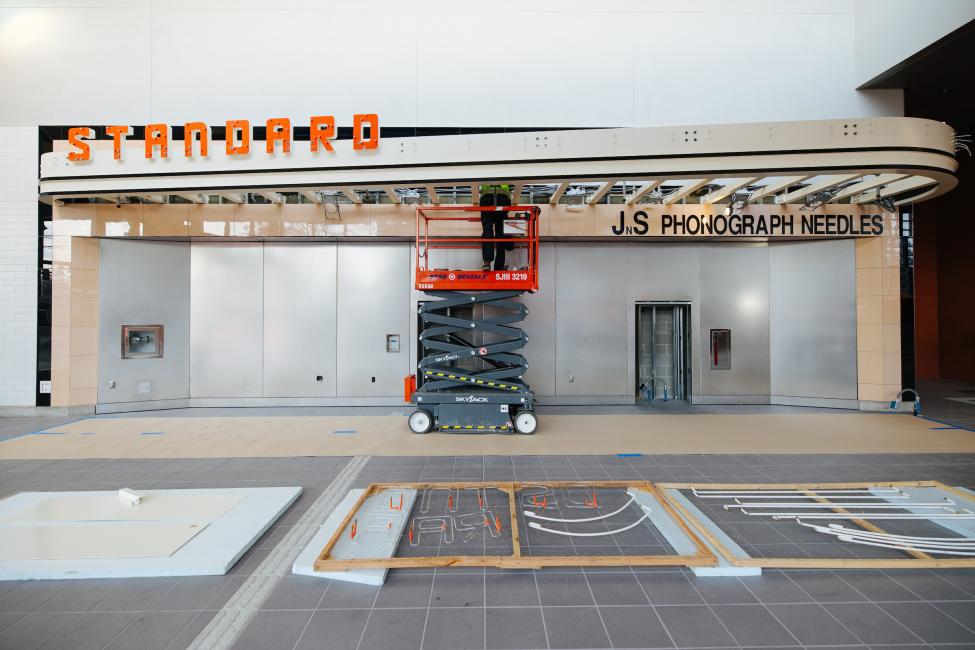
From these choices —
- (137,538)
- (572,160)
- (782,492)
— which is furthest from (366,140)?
(782,492)

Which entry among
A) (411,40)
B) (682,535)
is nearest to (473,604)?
(682,535)

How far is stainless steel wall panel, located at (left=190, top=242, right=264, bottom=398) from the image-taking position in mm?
10594

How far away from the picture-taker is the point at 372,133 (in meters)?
6.72

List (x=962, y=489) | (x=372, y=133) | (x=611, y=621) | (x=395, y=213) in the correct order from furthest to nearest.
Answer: (x=395, y=213), (x=372, y=133), (x=962, y=489), (x=611, y=621)

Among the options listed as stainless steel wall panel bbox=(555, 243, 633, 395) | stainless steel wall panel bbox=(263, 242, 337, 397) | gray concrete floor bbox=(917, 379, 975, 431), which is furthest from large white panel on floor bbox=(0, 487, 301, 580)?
gray concrete floor bbox=(917, 379, 975, 431)

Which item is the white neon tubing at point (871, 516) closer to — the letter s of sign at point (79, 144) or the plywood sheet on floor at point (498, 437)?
the plywood sheet on floor at point (498, 437)

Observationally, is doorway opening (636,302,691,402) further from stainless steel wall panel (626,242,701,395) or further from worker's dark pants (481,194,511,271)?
worker's dark pants (481,194,511,271)

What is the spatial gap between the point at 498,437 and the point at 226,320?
23.9ft

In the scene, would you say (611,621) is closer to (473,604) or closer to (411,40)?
(473,604)

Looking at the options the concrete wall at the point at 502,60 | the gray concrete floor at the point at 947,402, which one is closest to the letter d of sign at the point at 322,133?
the concrete wall at the point at 502,60

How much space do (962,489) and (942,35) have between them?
28.5 feet

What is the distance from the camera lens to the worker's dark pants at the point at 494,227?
8.66 meters

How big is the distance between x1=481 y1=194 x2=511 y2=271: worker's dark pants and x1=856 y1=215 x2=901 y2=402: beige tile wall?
8.40m

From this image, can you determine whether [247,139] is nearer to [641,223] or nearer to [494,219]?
[494,219]
